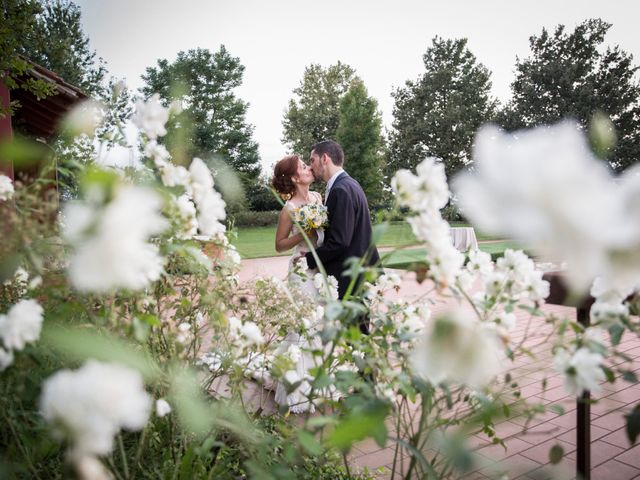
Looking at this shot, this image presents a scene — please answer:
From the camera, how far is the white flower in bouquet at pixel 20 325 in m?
0.73

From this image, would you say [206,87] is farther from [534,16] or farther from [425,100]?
[534,16]

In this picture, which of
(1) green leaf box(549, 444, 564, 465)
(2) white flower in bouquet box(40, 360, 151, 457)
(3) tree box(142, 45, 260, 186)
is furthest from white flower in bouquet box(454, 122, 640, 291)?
(3) tree box(142, 45, 260, 186)

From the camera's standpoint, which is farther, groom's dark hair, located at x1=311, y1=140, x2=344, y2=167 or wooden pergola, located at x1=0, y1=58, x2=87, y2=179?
wooden pergola, located at x1=0, y1=58, x2=87, y2=179

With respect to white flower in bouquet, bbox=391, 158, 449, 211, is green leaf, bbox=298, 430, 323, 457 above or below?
below

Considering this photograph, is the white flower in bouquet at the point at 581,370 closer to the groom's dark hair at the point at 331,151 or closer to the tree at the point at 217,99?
the groom's dark hair at the point at 331,151

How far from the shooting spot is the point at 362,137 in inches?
1375

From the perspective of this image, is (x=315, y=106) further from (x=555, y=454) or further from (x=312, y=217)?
(x=555, y=454)

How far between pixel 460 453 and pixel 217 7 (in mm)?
7310

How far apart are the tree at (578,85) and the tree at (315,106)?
1440 cm

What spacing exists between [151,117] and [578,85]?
37670 mm

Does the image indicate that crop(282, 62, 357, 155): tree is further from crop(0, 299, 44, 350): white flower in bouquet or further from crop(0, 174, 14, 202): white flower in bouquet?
crop(0, 299, 44, 350): white flower in bouquet

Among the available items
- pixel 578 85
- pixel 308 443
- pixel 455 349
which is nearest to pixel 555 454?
pixel 308 443

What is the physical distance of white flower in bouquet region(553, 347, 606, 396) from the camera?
2.47 ft

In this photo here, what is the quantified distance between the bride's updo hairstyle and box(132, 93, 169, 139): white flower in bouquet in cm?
290
